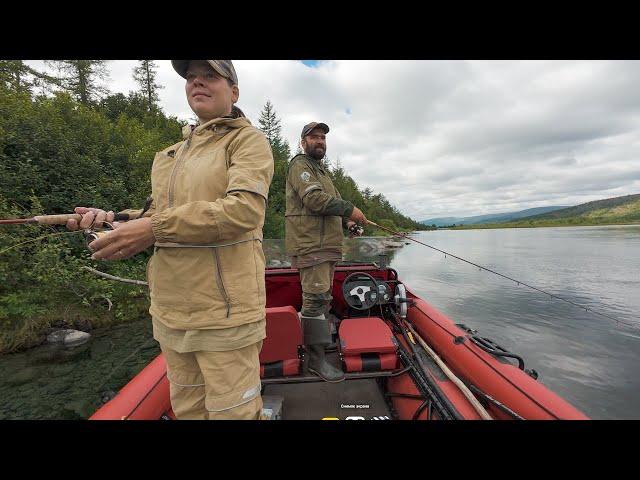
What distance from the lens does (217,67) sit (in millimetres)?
1516

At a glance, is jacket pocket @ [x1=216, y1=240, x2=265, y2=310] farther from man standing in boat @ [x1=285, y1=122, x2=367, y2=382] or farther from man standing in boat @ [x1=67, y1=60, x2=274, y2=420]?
man standing in boat @ [x1=285, y1=122, x2=367, y2=382]

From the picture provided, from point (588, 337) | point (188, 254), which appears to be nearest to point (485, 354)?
point (188, 254)

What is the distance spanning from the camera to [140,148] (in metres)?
16.5

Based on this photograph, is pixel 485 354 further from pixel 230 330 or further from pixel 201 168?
pixel 201 168

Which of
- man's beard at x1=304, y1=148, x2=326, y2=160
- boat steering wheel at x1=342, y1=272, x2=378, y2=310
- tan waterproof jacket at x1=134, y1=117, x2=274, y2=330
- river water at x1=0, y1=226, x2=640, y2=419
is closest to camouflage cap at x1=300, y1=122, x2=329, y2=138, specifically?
man's beard at x1=304, y1=148, x2=326, y2=160

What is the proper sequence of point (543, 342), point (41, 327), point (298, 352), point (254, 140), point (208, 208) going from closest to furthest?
point (208, 208) < point (254, 140) < point (298, 352) < point (41, 327) < point (543, 342)

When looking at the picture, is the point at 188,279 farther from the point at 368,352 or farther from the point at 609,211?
the point at 609,211

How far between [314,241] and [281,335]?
3.26 ft

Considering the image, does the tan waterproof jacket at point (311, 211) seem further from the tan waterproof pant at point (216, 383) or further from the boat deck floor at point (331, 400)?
the boat deck floor at point (331, 400)

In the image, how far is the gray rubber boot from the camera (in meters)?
2.98

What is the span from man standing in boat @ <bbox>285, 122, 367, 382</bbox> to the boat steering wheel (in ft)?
4.05

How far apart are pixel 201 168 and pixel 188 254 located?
0.45 metres

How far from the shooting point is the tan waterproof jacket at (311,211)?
111 inches

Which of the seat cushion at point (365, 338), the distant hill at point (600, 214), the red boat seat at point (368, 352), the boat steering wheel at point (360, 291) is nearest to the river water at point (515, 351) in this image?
the boat steering wheel at point (360, 291)
